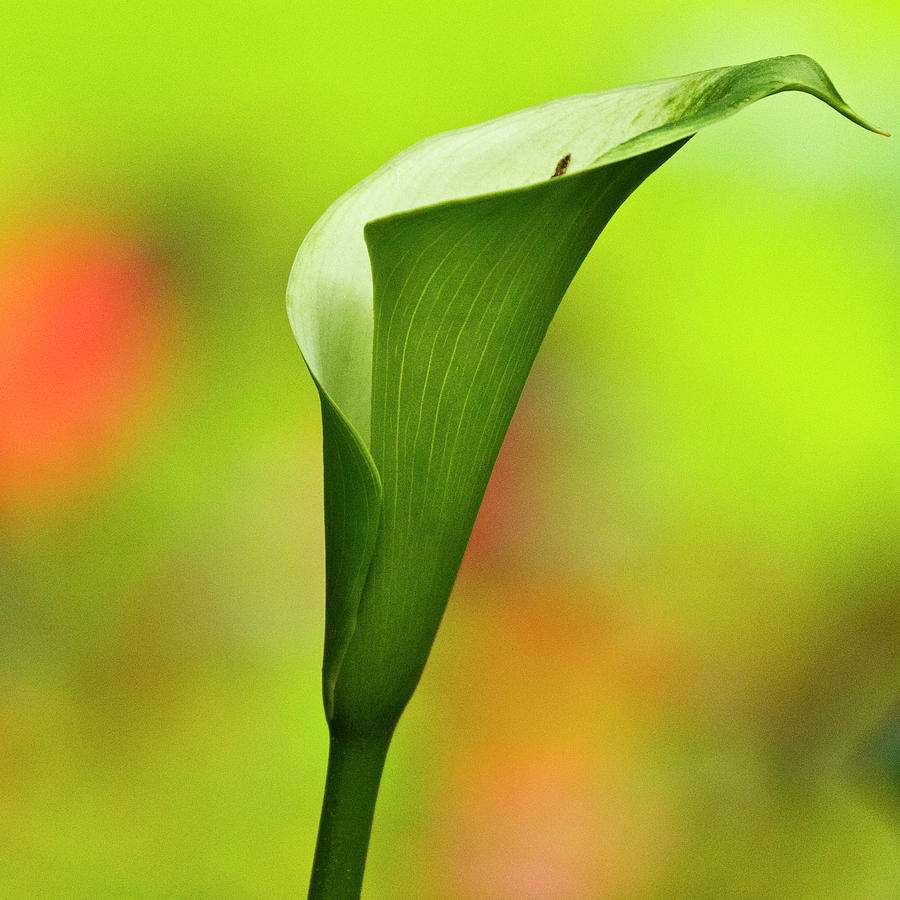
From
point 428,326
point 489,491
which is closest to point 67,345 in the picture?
point 489,491

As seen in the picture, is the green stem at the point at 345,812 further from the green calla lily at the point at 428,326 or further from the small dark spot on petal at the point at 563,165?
the small dark spot on petal at the point at 563,165

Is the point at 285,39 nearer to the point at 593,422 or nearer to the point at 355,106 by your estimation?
the point at 355,106

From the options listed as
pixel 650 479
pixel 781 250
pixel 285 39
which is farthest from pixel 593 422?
pixel 285 39

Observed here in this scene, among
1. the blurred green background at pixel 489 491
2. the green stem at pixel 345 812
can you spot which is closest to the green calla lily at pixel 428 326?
the green stem at pixel 345 812

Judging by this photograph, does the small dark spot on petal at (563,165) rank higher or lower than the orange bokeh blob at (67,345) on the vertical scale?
higher

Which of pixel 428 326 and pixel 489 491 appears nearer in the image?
pixel 428 326

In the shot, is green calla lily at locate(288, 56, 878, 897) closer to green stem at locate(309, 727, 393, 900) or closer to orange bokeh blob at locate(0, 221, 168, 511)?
green stem at locate(309, 727, 393, 900)

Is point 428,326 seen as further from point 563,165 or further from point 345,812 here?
point 345,812
